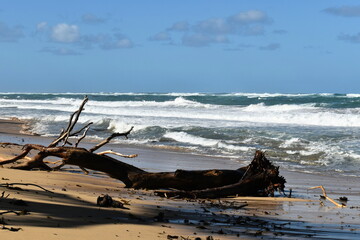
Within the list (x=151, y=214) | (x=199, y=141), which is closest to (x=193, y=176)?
(x=151, y=214)

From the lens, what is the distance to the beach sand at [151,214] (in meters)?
4.68

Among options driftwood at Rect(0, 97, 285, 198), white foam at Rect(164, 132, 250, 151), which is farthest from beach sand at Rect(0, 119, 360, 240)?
white foam at Rect(164, 132, 250, 151)

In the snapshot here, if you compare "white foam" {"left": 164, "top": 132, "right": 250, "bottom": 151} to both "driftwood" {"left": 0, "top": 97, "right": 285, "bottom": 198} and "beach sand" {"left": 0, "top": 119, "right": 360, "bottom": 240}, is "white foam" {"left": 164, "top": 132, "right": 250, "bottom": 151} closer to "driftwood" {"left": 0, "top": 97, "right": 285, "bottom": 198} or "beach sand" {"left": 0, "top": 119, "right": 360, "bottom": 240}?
"beach sand" {"left": 0, "top": 119, "right": 360, "bottom": 240}

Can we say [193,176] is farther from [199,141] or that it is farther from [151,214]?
[199,141]

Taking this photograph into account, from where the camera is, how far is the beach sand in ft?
15.4

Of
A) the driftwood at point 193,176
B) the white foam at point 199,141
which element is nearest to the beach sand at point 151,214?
the driftwood at point 193,176

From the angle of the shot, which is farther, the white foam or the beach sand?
the white foam

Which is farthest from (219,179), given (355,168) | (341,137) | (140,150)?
(341,137)

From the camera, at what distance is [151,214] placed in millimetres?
5918

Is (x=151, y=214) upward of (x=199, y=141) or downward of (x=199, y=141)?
downward

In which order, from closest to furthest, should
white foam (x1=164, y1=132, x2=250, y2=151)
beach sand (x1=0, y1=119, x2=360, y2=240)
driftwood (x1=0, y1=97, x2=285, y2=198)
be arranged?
1. beach sand (x1=0, y1=119, x2=360, y2=240)
2. driftwood (x1=0, y1=97, x2=285, y2=198)
3. white foam (x1=164, y1=132, x2=250, y2=151)

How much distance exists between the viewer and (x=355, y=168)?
40.2ft

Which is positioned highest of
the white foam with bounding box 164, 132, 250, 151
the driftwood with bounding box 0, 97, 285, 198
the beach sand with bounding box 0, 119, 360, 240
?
the white foam with bounding box 164, 132, 250, 151

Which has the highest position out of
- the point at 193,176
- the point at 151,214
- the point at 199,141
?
the point at 199,141
